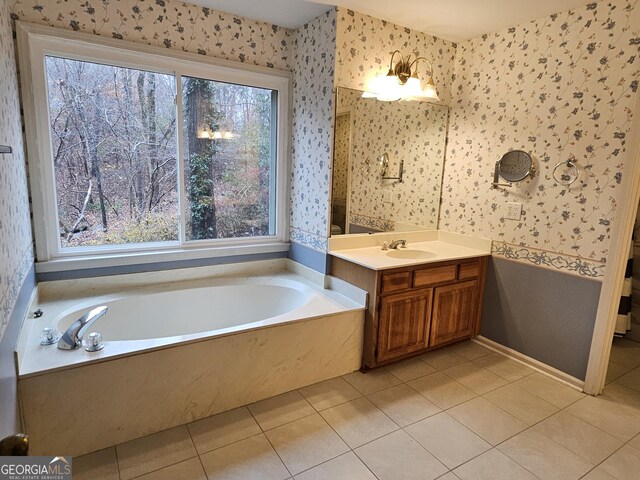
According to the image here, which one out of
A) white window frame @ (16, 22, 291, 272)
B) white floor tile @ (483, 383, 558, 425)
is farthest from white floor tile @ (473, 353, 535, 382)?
white window frame @ (16, 22, 291, 272)

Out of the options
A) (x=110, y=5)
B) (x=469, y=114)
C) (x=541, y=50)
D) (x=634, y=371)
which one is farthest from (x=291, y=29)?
(x=634, y=371)

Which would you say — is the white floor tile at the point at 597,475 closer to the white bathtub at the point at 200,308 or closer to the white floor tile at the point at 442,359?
the white floor tile at the point at 442,359

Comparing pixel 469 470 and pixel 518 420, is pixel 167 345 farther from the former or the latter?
pixel 518 420

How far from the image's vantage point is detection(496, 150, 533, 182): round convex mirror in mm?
2592

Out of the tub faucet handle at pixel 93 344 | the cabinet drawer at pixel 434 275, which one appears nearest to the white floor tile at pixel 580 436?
the cabinet drawer at pixel 434 275

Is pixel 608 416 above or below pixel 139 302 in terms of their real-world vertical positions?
below

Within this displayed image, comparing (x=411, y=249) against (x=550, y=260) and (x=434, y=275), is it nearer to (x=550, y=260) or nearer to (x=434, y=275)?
(x=434, y=275)

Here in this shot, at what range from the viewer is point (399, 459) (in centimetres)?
179

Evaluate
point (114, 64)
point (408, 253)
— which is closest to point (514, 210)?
point (408, 253)

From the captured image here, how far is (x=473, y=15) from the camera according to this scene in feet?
8.13

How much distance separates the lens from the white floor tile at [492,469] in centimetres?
171

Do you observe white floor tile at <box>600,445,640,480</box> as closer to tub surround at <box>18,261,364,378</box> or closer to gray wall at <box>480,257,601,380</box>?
gray wall at <box>480,257,601,380</box>

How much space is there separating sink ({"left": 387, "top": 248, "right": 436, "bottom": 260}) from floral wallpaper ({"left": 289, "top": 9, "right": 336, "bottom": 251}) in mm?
537

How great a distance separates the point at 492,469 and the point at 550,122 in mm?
2100
